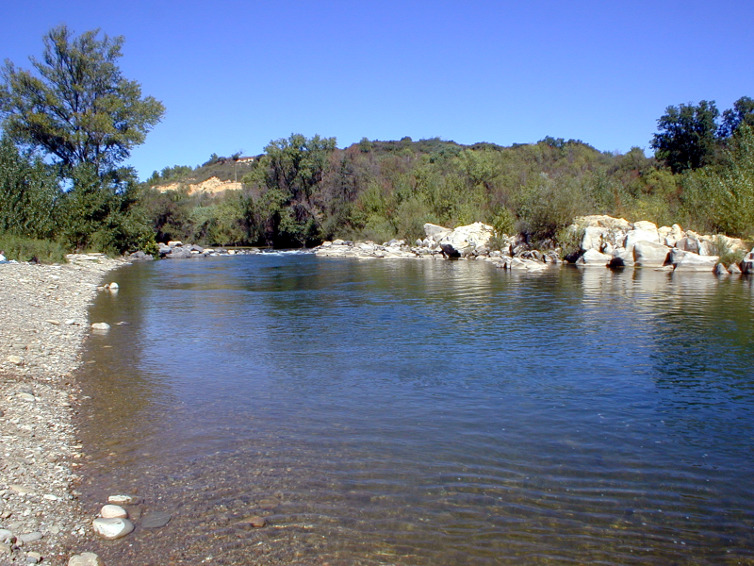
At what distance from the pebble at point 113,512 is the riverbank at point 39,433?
15 cm

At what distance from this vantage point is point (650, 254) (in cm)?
3000

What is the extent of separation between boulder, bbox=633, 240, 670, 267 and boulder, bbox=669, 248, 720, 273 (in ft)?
4.30

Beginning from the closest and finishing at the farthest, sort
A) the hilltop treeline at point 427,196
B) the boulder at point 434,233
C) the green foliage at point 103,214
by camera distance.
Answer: the hilltop treeline at point 427,196
the green foliage at point 103,214
the boulder at point 434,233

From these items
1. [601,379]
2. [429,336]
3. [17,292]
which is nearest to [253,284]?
[17,292]

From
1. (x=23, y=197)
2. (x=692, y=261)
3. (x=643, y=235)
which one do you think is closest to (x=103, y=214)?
(x=23, y=197)

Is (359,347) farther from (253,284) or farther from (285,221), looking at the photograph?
(285,221)

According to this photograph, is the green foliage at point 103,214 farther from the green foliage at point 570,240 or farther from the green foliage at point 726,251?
the green foliage at point 726,251

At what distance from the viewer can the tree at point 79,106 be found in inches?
1510

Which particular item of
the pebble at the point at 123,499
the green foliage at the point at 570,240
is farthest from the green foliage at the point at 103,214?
the pebble at the point at 123,499

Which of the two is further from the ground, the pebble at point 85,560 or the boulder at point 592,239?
the boulder at point 592,239

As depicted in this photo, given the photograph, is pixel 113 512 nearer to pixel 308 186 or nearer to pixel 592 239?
pixel 592 239

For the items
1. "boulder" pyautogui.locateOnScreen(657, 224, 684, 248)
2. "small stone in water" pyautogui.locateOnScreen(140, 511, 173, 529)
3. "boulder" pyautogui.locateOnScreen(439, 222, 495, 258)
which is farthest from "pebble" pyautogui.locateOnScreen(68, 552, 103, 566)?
"boulder" pyautogui.locateOnScreen(439, 222, 495, 258)

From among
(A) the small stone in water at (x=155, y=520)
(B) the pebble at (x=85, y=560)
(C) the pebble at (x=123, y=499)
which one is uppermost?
(C) the pebble at (x=123, y=499)

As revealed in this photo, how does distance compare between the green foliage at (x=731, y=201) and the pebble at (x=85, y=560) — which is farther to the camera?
the green foliage at (x=731, y=201)
